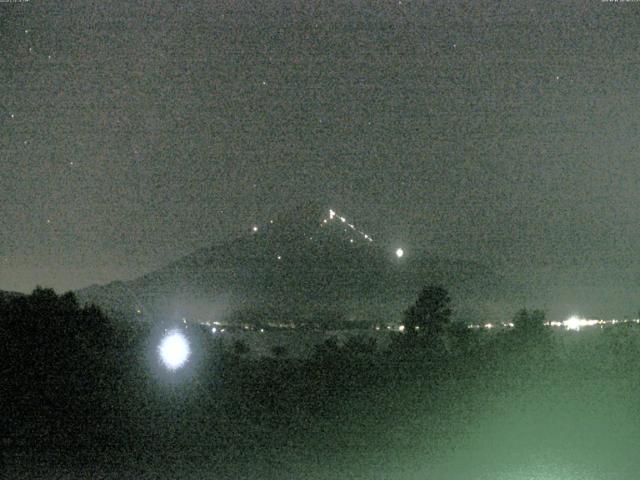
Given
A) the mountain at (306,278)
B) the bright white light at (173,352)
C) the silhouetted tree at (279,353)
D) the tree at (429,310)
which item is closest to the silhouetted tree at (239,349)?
the silhouetted tree at (279,353)

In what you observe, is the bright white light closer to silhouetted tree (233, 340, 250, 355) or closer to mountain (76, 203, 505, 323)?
silhouetted tree (233, 340, 250, 355)

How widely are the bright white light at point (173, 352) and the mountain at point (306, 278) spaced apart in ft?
101

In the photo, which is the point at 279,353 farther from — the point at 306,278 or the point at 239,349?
the point at 306,278

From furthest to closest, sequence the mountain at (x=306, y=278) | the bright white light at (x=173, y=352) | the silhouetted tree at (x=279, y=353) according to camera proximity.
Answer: the mountain at (x=306, y=278), the silhouetted tree at (x=279, y=353), the bright white light at (x=173, y=352)

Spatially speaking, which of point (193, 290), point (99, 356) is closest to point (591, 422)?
point (99, 356)

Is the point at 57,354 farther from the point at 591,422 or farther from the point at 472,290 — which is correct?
the point at 472,290

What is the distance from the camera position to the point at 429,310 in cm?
4147

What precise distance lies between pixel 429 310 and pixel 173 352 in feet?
85.6

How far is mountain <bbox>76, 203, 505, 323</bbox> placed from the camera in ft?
234

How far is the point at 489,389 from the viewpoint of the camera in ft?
49.0

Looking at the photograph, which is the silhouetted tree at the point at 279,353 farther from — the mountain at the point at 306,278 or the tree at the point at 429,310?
the mountain at the point at 306,278

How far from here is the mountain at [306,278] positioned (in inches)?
2805

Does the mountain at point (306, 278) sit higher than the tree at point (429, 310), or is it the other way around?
the mountain at point (306, 278)

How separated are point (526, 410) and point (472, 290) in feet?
218
